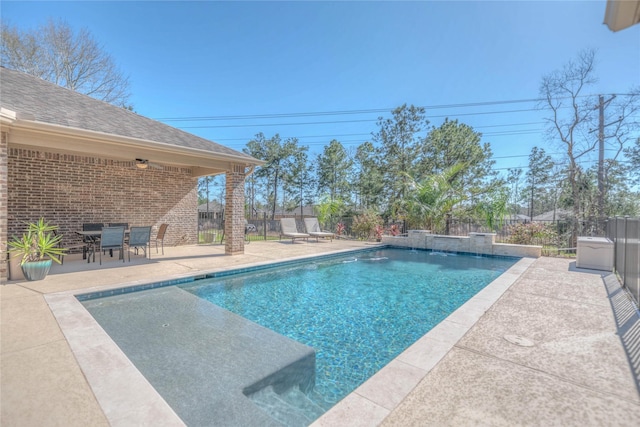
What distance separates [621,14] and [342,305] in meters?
4.76

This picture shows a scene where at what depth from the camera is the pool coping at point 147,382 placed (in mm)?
1919

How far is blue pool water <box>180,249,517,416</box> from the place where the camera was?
340 cm

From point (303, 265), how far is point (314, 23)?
10603 mm

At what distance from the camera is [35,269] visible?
533cm

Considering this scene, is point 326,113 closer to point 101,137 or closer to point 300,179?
point 300,179

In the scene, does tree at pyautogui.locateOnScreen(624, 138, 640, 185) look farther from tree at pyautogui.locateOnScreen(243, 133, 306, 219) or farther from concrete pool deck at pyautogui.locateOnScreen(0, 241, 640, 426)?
tree at pyautogui.locateOnScreen(243, 133, 306, 219)

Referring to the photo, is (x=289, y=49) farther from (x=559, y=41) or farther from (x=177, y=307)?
(x=177, y=307)

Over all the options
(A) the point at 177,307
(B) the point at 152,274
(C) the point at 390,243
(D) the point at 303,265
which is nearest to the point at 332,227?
(C) the point at 390,243

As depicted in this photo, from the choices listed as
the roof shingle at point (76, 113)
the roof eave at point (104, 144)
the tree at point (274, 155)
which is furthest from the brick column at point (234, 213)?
the tree at point (274, 155)

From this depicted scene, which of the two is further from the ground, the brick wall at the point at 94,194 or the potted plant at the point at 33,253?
the brick wall at the point at 94,194

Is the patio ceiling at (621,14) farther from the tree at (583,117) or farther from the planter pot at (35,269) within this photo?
the tree at (583,117)

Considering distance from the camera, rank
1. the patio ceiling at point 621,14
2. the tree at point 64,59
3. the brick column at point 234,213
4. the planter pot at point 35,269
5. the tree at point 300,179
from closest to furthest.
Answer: the patio ceiling at point 621,14 → the planter pot at point 35,269 → the brick column at point 234,213 → the tree at point 64,59 → the tree at point 300,179

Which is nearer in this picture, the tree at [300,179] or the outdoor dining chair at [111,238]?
the outdoor dining chair at [111,238]

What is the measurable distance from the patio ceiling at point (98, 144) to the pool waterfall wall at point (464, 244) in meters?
7.16
